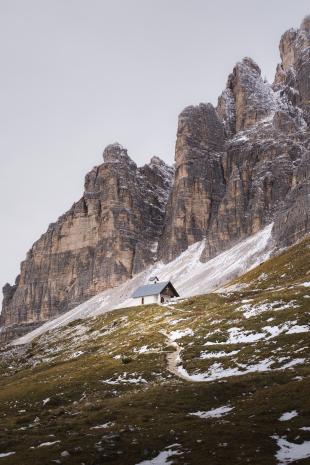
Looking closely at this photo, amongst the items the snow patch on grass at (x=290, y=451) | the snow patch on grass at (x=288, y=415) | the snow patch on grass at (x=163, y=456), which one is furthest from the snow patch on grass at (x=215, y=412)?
the snow patch on grass at (x=290, y=451)

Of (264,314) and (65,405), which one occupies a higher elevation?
(264,314)

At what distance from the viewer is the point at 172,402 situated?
33.8 meters

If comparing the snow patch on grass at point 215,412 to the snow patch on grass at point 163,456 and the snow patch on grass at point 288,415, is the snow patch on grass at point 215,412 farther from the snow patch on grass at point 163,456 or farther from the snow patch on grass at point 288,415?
the snow patch on grass at point 163,456

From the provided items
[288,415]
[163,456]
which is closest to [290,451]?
[288,415]

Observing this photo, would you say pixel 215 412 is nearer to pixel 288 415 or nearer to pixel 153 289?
pixel 288 415

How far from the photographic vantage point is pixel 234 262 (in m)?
172

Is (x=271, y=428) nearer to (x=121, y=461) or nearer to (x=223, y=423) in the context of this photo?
(x=223, y=423)

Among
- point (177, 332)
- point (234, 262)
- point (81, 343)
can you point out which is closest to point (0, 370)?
point (81, 343)

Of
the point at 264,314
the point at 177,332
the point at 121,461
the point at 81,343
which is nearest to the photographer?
the point at 121,461

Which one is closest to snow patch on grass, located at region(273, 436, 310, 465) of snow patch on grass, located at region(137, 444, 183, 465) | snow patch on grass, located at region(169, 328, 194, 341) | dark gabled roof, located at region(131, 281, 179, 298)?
snow patch on grass, located at region(137, 444, 183, 465)

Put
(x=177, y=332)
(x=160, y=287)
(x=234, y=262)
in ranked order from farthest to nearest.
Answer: (x=234, y=262) < (x=160, y=287) < (x=177, y=332)

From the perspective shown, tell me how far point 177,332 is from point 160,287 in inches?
2346

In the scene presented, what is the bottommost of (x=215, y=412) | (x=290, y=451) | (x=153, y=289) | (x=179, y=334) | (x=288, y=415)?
(x=215, y=412)

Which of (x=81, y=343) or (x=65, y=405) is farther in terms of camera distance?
(x=81, y=343)
